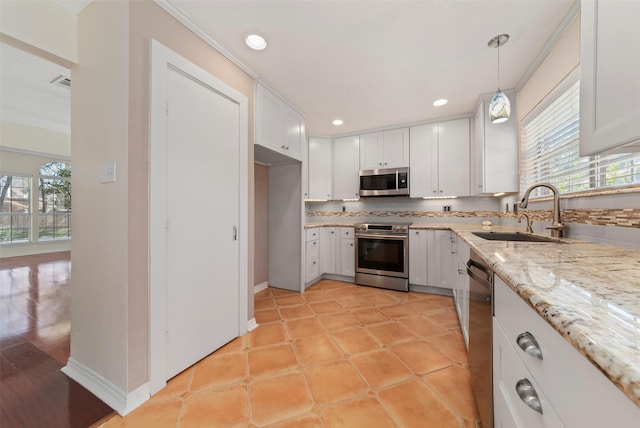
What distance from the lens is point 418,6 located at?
1.47 m

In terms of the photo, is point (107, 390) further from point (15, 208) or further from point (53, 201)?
point (53, 201)

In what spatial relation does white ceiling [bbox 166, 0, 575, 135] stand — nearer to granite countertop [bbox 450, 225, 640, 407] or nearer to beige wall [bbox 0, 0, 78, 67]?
beige wall [bbox 0, 0, 78, 67]

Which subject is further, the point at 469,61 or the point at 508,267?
the point at 469,61

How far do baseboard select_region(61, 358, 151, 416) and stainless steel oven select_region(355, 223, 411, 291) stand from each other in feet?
8.72

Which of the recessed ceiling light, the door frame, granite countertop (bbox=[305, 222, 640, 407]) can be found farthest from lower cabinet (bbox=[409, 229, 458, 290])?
the door frame

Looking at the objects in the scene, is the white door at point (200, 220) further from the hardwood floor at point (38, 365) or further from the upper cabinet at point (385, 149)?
the upper cabinet at point (385, 149)

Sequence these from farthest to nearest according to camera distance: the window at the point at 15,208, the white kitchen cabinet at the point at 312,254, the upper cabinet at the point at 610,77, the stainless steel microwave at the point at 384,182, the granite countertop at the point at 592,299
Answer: the window at the point at 15,208 → the stainless steel microwave at the point at 384,182 → the white kitchen cabinet at the point at 312,254 → the upper cabinet at the point at 610,77 → the granite countertop at the point at 592,299

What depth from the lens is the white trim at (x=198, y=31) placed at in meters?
1.46

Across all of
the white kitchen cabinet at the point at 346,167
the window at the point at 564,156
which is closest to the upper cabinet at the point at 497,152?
the window at the point at 564,156

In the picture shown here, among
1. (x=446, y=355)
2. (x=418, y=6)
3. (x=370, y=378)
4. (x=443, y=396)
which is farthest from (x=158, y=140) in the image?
(x=446, y=355)

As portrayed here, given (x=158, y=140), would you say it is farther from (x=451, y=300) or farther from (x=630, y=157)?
(x=451, y=300)

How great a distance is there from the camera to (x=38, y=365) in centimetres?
162

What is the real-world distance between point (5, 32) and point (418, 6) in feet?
7.63

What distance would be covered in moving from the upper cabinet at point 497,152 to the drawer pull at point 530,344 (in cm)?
242
